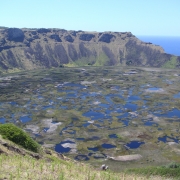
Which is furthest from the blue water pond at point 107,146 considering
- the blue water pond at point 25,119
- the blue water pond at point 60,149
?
the blue water pond at point 25,119

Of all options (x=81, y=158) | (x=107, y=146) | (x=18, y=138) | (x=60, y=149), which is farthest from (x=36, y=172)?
(x=107, y=146)

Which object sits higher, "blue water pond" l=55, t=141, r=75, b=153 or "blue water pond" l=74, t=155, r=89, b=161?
"blue water pond" l=74, t=155, r=89, b=161

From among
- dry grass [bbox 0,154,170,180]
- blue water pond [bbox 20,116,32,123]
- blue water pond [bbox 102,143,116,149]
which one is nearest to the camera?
dry grass [bbox 0,154,170,180]

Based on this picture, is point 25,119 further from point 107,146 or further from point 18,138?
point 18,138

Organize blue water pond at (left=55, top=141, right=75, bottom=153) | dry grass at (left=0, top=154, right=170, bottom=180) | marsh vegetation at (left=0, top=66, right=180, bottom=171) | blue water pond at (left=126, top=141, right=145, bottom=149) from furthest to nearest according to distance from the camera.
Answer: blue water pond at (left=126, top=141, right=145, bottom=149)
blue water pond at (left=55, top=141, right=75, bottom=153)
marsh vegetation at (left=0, top=66, right=180, bottom=171)
dry grass at (left=0, top=154, right=170, bottom=180)

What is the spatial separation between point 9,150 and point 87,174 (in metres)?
13.8

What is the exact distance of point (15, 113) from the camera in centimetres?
14738

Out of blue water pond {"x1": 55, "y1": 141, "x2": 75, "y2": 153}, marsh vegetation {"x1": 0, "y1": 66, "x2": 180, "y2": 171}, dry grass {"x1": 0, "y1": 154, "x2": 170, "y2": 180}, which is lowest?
blue water pond {"x1": 55, "y1": 141, "x2": 75, "y2": 153}

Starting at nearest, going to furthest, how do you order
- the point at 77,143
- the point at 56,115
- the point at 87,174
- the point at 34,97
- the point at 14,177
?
1. the point at 14,177
2. the point at 87,174
3. the point at 77,143
4. the point at 56,115
5. the point at 34,97

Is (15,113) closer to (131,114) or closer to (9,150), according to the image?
(131,114)

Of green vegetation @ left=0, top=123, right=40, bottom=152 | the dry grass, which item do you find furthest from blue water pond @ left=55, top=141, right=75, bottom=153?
the dry grass

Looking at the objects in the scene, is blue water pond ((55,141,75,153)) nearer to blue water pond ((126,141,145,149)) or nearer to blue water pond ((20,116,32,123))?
blue water pond ((126,141,145,149))

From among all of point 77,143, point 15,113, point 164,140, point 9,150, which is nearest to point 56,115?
point 15,113

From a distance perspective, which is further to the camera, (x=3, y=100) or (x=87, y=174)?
(x=3, y=100)
